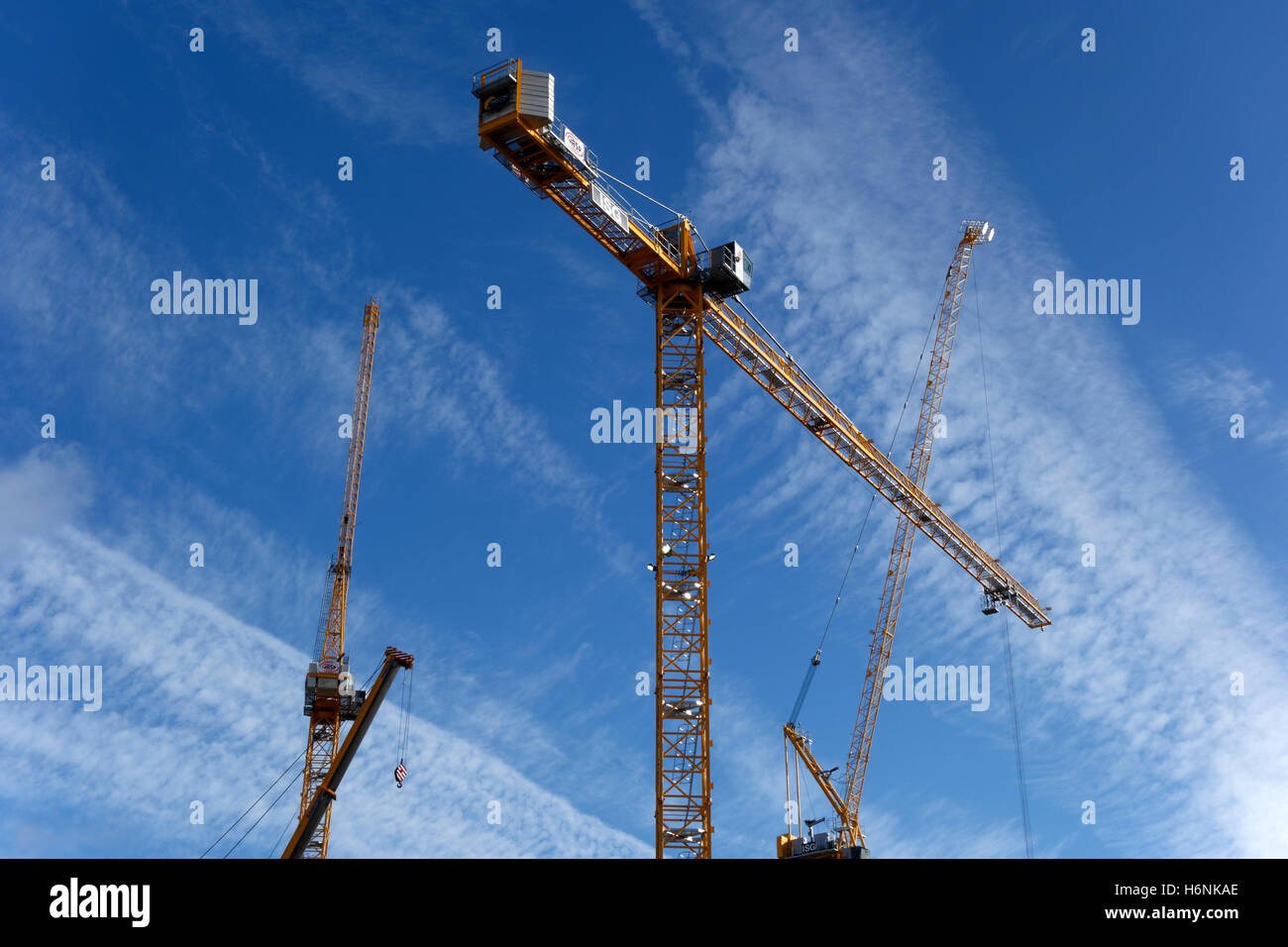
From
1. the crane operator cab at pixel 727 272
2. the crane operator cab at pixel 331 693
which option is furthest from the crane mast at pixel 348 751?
the crane operator cab at pixel 727 272

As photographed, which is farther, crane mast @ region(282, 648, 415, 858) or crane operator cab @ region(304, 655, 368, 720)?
crane operator cab @ region(304, 655, 368, 720)

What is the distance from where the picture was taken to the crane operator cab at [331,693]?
102 metres

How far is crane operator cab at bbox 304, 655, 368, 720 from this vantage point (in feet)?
335

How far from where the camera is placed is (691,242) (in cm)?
7988

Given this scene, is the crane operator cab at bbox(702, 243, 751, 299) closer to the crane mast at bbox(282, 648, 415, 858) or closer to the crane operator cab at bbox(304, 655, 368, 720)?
the crane mast at bbox(282, 648, 415, 858)

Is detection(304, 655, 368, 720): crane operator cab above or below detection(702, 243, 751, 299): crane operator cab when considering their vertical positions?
below

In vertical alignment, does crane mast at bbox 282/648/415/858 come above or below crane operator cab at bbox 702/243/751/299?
below

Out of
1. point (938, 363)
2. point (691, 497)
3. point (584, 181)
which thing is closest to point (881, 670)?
point (938, 363)

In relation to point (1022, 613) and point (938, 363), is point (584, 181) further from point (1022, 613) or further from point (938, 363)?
point (1022, 613)

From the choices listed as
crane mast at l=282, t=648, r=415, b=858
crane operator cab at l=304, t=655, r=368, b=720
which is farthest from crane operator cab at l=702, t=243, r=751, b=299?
crane operator cab at l=304, t=655, r=368, b=720

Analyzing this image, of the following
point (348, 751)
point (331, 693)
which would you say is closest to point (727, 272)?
point (348, 751)

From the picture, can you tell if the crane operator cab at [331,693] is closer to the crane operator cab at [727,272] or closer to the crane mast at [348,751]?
the crane mast at [348,751]

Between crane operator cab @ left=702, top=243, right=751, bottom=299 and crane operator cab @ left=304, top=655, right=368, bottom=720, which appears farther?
crane operator cab @ left=304, top=655, right=368, bottom=720

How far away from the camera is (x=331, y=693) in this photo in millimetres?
102188
